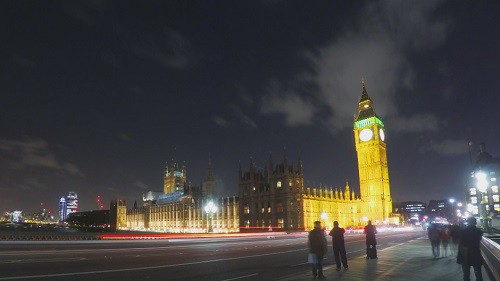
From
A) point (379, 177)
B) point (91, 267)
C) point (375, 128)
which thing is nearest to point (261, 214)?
point (379, 177)

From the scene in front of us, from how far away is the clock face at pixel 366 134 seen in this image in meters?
122

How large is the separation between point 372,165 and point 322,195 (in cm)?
2626

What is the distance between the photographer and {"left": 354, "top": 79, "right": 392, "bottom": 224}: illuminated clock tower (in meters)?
114

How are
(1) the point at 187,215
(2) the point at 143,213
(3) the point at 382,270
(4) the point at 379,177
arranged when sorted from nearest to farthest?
(3) the point at 382,270 < (4) the point at 379,177 < (1) the point at 187,215 < (2) the point at 143,213

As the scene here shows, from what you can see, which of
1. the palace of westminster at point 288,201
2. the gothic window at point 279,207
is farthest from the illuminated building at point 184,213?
the gothic window at point 279,207

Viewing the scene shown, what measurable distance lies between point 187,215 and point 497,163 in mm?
110673

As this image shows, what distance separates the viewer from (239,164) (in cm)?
10375

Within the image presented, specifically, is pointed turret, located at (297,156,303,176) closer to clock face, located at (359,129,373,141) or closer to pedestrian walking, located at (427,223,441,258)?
clock face, located at (359,129,373,141)

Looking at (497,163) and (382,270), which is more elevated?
(497,163)

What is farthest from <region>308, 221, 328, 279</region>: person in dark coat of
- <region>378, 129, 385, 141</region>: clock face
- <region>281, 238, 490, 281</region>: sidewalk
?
<region>378, 129, 385, 141</region>: clock face

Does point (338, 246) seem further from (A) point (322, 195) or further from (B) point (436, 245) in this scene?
(A) point (322, 195)

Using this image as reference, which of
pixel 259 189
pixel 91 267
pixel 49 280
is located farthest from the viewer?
pixel 259 189

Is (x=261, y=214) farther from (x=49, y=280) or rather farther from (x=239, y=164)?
(x=49, y=280)

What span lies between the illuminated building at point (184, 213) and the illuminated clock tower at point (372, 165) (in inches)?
1636
